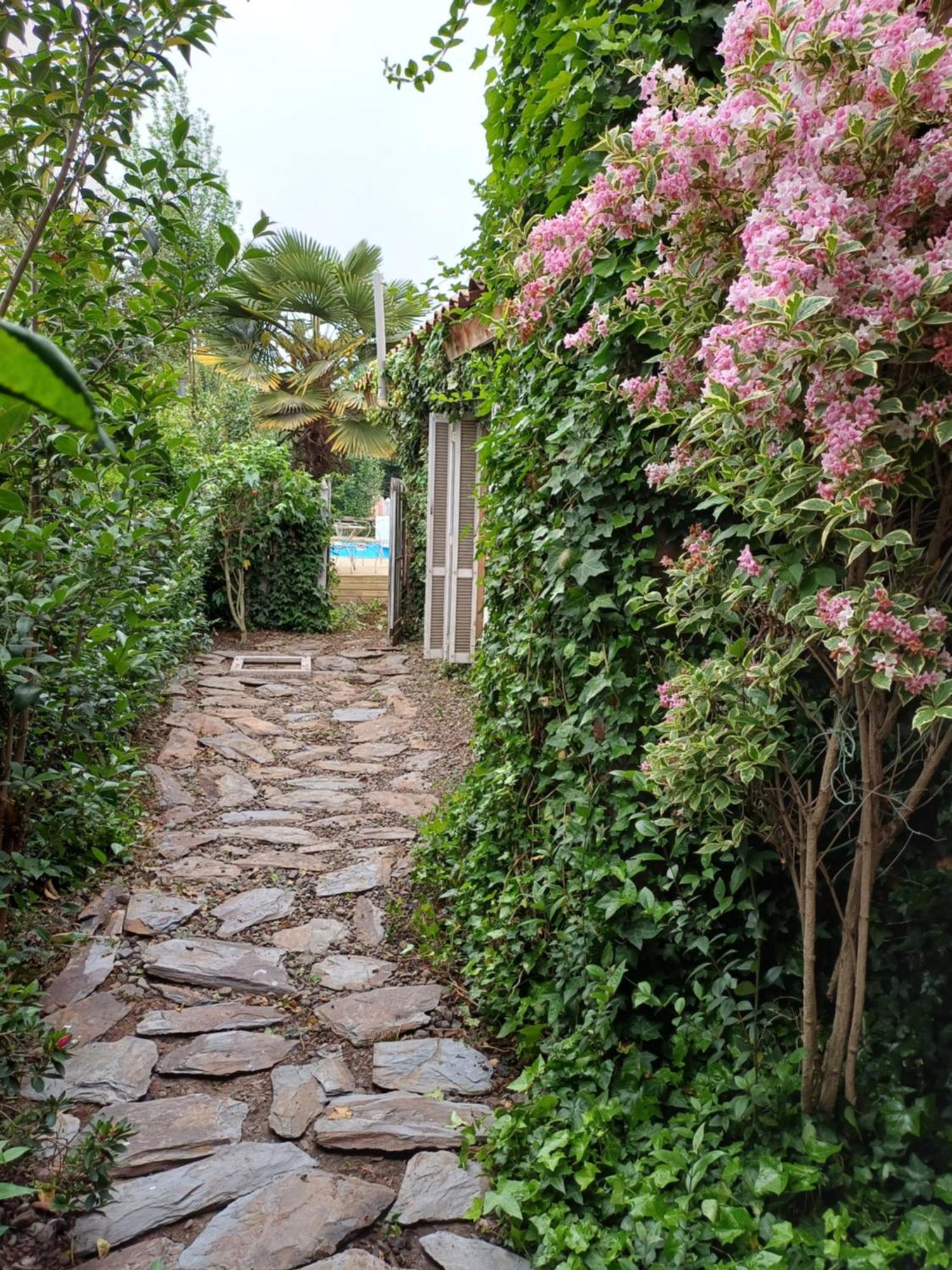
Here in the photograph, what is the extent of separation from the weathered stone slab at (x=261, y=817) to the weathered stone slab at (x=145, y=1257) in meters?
2.76

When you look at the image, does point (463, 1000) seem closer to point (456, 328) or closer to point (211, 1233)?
point (211, 1233)

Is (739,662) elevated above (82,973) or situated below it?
above

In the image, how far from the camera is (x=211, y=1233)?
190cm

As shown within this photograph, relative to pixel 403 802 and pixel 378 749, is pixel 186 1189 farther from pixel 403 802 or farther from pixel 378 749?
pixel 378 749

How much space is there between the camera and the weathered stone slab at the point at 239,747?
5.61 meters

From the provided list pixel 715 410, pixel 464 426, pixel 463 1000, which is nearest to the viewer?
pixel 715 410

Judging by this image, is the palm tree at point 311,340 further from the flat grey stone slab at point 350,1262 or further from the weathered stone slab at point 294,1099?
the flat grey stone slab at point 350,1262

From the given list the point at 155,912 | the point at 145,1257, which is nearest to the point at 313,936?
the point at 155,912

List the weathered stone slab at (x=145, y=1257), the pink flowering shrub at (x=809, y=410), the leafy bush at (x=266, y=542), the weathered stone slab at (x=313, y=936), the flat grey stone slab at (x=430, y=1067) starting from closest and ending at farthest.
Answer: the pink flowering shrub at (x=809, y=410), the weathered stone slab at (x=145, y=1257), the flat grey stone slab at (x=430, y=1067), the weathered stone slab at (x=313, y=936), the leafy bush at (x=266, y=542)

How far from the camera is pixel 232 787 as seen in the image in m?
5.05

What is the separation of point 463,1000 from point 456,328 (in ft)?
16.0

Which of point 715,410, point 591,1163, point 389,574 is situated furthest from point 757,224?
point 389,574

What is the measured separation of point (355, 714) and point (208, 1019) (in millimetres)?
4000

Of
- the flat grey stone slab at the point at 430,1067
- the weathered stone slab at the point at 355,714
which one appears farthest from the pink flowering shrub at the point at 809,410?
the weathered stone slab at the point at 355,714
